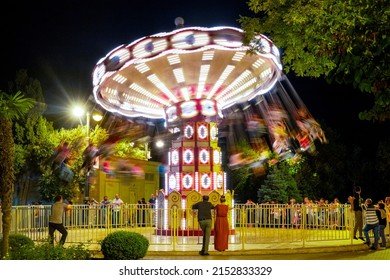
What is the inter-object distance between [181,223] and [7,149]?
9.08 metres

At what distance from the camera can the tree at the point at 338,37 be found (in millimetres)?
8609

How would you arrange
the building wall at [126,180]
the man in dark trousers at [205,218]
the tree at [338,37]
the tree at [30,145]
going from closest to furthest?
the tree at [338,37] < the man in dark trousers at [205,218] < the tree at [30,145] < the building wall at [126,180]

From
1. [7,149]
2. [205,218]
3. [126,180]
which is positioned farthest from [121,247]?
[126,180]

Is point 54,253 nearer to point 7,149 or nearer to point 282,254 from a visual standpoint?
point 7,149

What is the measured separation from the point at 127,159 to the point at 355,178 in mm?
15259

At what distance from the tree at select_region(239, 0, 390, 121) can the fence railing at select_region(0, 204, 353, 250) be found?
6.84m

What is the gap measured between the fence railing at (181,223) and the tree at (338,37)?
22.4ft

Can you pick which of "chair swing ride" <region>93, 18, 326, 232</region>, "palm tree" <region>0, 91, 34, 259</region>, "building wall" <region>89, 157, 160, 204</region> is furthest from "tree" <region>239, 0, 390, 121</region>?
"building wall" <region>89, 157, 160, 204</region>

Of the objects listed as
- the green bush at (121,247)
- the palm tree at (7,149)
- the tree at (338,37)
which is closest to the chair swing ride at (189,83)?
the tree at (338,37)

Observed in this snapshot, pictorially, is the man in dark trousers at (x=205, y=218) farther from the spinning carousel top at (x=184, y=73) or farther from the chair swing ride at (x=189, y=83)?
the chair swing ride at (x=189, y=83)

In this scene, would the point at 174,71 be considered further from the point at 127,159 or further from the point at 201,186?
the point at 127,159

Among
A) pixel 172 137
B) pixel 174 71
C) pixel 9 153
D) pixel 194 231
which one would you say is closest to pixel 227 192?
pixel 194 231

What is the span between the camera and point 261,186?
116 ft

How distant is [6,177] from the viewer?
36.4ft
